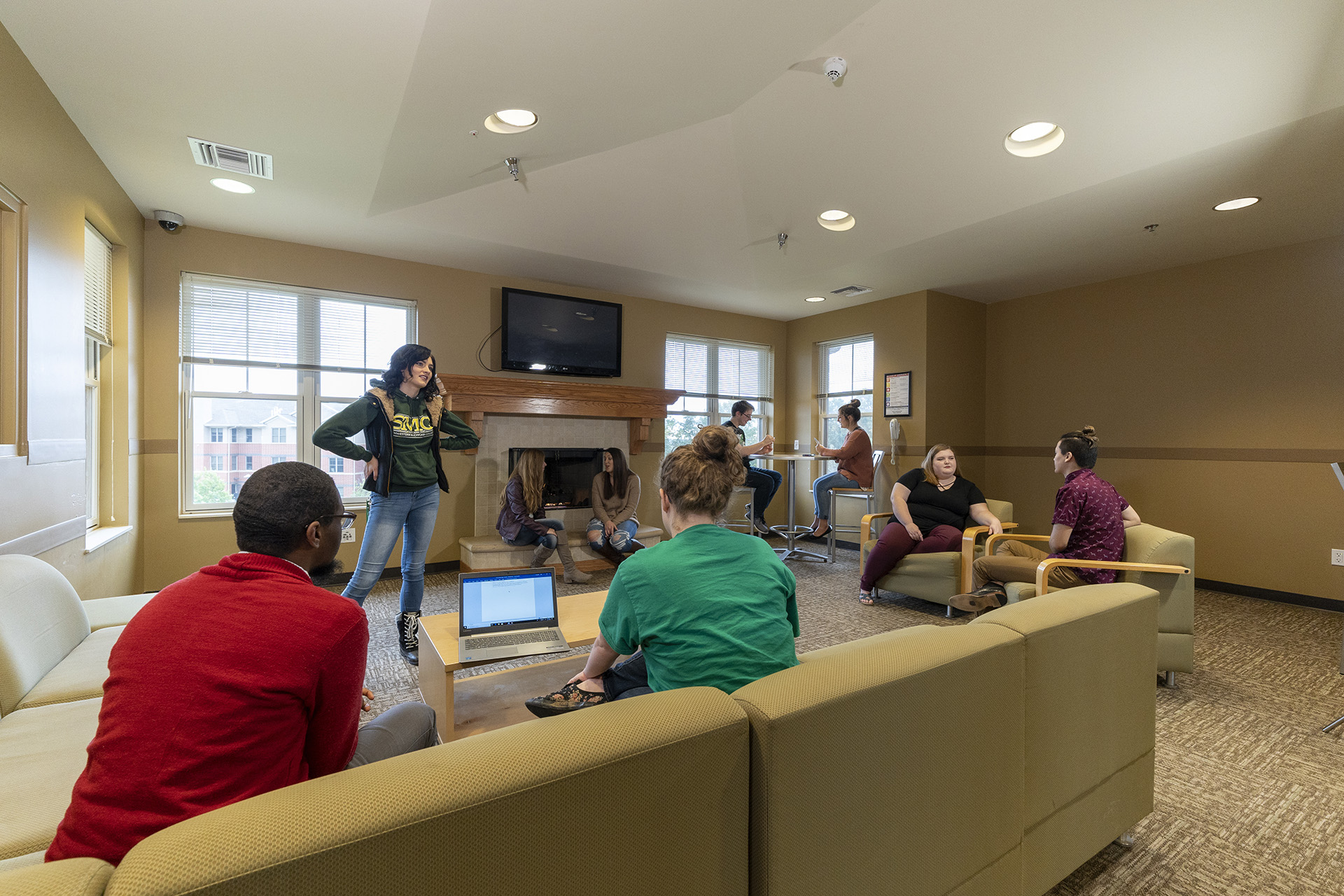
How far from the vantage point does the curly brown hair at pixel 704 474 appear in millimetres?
1412

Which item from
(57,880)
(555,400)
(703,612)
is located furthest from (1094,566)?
(555,400)

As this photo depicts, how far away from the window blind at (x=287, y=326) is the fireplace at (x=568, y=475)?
143 centimetres

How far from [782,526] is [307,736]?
20.1ft

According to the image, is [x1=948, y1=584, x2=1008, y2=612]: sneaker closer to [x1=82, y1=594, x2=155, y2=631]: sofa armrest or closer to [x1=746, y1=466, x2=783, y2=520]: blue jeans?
[x1=746, y1=466, x2=783, y2=520]: blue jeans

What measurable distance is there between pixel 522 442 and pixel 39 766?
4.13 metres

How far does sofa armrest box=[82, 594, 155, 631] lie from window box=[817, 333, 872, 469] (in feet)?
18.9

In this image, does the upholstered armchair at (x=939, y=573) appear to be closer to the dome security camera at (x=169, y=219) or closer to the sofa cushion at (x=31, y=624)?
the sofa cushion at (x=31, y=624)

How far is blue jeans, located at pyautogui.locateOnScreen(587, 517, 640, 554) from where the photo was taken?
16.4ft

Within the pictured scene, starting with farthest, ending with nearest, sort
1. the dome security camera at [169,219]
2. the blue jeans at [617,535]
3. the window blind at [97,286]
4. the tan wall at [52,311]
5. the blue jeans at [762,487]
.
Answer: the blue jeans at [762,487] → the blue jeans at [617,535] → the dome security camera at [169,219] → the window blind at [97,286] → the tan wall at [52,311]

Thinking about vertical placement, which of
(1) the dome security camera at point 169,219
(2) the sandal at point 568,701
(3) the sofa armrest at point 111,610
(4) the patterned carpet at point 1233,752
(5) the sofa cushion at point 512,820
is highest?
(1) the dome security camera at point 169,219

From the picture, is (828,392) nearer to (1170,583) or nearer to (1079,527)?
(1079,527)

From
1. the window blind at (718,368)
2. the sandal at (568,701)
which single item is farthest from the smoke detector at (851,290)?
the sandal at (568,701)

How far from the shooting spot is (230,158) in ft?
10.4

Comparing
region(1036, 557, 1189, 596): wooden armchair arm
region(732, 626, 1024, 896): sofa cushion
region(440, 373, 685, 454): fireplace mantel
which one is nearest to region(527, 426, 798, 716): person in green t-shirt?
region(732, 626, 1024, 896): sofa cushion
